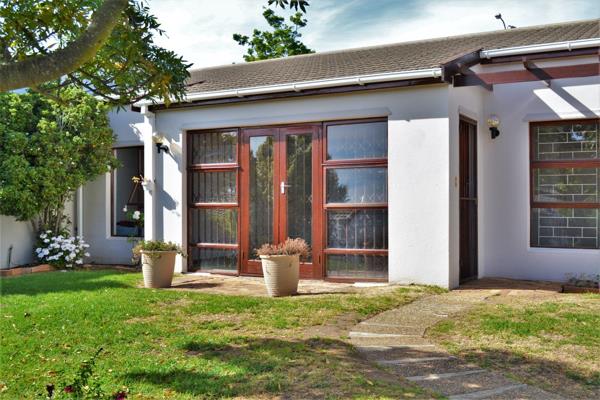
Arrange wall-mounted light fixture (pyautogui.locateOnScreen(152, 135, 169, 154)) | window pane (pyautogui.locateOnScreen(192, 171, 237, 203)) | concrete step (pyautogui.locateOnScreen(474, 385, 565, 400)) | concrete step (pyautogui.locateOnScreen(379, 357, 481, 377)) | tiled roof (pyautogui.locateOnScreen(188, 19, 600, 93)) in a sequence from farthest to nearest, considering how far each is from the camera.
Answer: wall-mounted light fixture (pyautogui.locateOnScreen(152, 135, 169, 154))
window pane (pyautogui.locateOnScreen(192, 171, 237, 203))
tiled roof (pyautogui.locateOnScreen(188, 19, 600, 93))
concrete step (pyautogui.locateOnScreen(379, 357, 481, 377))
concrete step (pyautogui.locateOnScreen(474, 385, 565, 400))

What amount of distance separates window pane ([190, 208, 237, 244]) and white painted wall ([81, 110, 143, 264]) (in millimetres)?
2298

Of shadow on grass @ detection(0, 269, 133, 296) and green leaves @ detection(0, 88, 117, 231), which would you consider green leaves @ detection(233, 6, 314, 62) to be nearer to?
green leaves @ detection(0, 88, 117, 231)

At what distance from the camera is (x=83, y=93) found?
498 inches

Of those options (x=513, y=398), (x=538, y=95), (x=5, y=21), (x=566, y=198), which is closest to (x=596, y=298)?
(x=566, y=198)

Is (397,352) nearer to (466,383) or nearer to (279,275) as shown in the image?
(466,383)

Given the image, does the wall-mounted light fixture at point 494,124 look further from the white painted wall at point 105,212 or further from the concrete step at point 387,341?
the white painted wall at point 105,212

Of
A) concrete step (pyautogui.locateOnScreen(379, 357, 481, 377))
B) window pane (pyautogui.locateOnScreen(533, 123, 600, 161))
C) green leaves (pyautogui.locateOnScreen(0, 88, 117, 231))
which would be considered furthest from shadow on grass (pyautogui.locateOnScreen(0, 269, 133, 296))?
window pane (pyautogui.locateOnScreen(533, 123, 600, 161))

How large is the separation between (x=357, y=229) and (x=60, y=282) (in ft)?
15.3

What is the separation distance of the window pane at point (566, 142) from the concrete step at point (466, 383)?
5.93m

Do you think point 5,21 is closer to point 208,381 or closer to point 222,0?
point 222,0

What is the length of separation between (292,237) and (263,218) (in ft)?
2.14

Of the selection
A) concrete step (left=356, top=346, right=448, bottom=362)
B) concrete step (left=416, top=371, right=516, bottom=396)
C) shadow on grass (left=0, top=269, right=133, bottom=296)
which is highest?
A: shadow on grass (left=0, top=269, right=133, bottom=296)

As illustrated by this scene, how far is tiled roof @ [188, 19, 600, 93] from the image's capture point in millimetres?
9898

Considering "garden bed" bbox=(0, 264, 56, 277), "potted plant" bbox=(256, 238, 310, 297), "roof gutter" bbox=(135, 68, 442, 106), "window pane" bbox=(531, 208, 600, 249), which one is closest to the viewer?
"potted plant" bbox=(256, 238, 310, 297)
